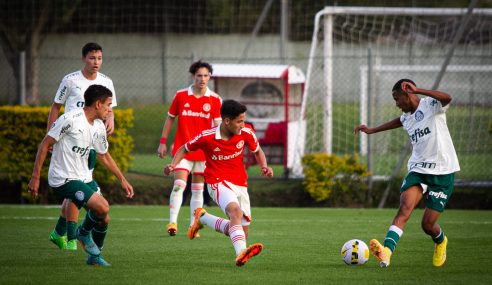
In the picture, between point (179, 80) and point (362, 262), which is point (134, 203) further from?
point (179, 80)

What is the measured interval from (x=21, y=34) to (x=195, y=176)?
633 inches

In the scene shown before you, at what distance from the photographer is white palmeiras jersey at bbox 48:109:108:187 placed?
900 centimetres

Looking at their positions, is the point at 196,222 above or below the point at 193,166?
below

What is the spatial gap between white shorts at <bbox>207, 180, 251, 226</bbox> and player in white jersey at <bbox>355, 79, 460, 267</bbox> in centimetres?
150

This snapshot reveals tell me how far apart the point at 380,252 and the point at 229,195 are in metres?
1.58

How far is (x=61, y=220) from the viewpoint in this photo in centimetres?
996

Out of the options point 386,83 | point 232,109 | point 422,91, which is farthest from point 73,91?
point 386,83

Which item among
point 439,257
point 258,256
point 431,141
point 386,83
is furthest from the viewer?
point 386,83

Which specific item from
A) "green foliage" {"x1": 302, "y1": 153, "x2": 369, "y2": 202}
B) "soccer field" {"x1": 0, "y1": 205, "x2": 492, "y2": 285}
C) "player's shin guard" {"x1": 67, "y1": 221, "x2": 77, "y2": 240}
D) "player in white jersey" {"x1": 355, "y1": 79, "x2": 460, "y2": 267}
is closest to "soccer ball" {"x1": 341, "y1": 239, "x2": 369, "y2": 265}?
"soccer field" {"x1": 0, "y1": 205, "x2": 492, "y2": 285}

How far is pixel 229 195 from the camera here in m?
9.26

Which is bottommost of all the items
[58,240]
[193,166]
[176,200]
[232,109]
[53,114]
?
[58,240]

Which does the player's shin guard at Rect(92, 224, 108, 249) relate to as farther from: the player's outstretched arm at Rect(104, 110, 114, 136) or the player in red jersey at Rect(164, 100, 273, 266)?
the player's outstretched arm at Rect(104, 110, 114, 136)

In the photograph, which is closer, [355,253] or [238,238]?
[238,238]

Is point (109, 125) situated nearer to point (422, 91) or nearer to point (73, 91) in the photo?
point (73, 91)
